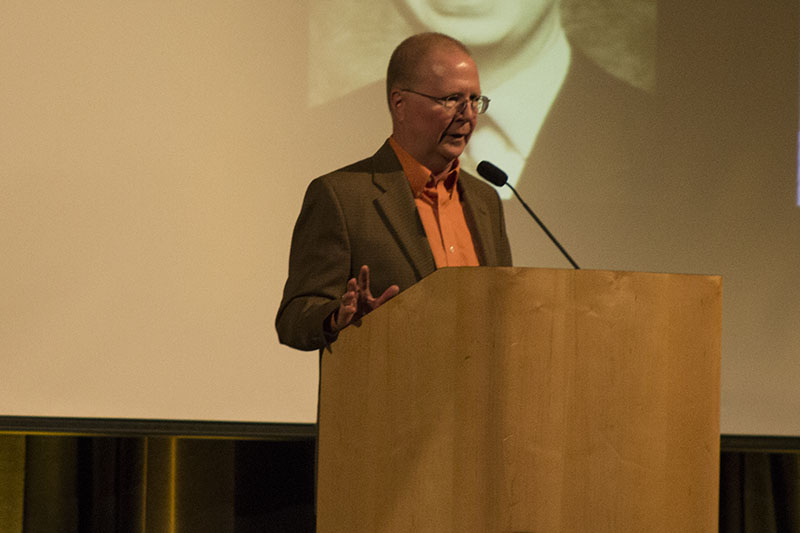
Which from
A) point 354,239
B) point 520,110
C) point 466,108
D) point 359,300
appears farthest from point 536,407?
point 520,110

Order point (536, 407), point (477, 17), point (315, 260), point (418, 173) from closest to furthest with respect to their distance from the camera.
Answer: point (536, 407)
point (315, 260)
point (418, 173)
point (477, 17)

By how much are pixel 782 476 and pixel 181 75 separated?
2.41m

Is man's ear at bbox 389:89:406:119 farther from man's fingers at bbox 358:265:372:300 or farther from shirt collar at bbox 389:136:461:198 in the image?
man's fingers at bbox 358:265:372:300

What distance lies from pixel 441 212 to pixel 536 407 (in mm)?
581

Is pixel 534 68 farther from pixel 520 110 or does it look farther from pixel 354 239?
pixel 354 239

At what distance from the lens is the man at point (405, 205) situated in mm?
1530

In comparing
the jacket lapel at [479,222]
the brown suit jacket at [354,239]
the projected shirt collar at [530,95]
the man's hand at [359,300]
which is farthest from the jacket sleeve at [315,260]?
the projected shirt collar at [530,95]

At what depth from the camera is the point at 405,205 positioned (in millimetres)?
1581

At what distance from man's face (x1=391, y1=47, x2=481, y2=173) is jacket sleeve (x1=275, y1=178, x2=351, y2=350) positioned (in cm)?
21

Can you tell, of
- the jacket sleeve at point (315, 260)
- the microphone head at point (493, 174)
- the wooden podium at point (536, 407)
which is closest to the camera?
the wooden podium at point (536, 407)

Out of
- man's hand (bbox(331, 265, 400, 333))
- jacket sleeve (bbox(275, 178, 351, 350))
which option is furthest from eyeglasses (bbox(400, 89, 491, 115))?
man's hand (bbox(331, 265, 400, 333))

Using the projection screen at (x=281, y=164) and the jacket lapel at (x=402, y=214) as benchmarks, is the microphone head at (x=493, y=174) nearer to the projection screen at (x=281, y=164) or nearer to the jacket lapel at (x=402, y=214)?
the jacket lapel at (x=402, y=214)

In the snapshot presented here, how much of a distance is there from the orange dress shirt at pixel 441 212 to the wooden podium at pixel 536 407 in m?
0.39

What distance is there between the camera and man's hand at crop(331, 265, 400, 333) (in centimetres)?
124
